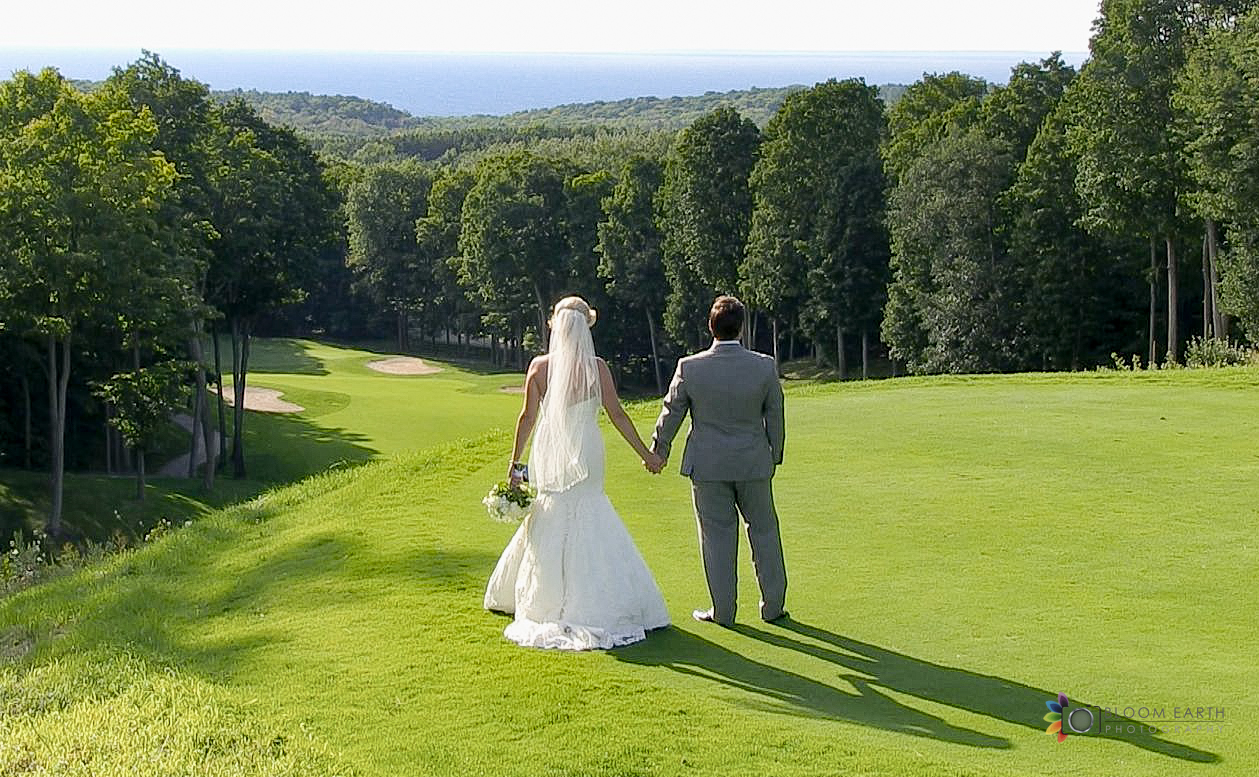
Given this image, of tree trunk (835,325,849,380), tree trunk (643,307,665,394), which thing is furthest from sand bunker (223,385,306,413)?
tree trunk (835,325,849,380)

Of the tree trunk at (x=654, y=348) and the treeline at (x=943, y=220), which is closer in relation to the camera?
the treeline at (x=943, y=220)

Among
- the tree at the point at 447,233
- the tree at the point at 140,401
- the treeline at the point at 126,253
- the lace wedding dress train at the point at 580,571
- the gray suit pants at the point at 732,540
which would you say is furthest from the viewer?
the tree at the point at 447,233

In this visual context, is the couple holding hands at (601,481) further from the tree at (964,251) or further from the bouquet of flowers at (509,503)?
the tree at (964,251)

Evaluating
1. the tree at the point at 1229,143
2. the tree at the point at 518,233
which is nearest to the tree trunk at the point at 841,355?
the tree at the point at 1229,143

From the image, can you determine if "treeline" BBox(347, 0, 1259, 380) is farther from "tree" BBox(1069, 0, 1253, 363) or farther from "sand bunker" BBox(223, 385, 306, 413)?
"sand bunker" BBox(223, 385, 306, 413)

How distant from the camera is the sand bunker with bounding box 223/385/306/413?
174 ft

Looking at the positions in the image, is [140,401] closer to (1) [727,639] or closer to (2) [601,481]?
(2) [601,481]

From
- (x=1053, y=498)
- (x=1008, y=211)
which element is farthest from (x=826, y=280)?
(x=1053, y=498)

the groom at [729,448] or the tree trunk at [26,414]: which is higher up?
the groom at [729,448]

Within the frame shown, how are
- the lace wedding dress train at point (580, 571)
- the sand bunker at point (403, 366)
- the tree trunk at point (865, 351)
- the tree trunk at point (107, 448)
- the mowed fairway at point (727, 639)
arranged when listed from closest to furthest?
the mowed fairway at point (727, 639)
the lace wedding dress train at point (580, 571)
the tree trunk at point (107, 448)
the tree trunk at point (865, 351)
the sand bunker at point (403, 366)

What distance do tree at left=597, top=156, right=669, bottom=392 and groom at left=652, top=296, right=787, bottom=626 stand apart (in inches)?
2315

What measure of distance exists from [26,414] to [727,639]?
37.9 m

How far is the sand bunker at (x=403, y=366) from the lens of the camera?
247 ft
